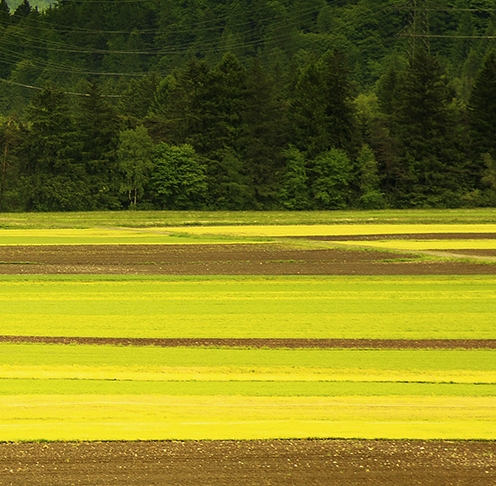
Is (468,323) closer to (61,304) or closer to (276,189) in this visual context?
(61,304)

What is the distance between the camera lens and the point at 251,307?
34062 millimetres

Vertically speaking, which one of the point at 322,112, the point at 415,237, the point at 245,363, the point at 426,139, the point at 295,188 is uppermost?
the point at 322,112

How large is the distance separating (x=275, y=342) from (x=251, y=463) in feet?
34.8

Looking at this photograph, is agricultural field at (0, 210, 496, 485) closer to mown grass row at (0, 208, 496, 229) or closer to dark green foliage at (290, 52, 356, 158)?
mown grass row at (0, 208, 496, 229)

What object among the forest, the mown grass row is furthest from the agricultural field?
the forest

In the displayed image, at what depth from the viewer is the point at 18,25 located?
632 feet

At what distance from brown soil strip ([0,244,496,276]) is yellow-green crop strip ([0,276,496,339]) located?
6.68 feet

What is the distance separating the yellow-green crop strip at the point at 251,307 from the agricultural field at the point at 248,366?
0.27ft

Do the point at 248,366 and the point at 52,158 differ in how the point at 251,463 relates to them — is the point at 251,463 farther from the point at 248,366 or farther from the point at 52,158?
the point at 52,158

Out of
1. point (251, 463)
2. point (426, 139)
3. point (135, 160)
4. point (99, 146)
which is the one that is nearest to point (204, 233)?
point (135, 160)

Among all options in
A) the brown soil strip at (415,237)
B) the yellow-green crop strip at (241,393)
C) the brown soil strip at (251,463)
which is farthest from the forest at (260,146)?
the brown soil strip at (251,463)

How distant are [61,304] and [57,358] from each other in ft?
30.3

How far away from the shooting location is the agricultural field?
17844mm

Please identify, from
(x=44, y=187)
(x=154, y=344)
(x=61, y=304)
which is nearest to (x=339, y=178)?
(x=44, y=187)
